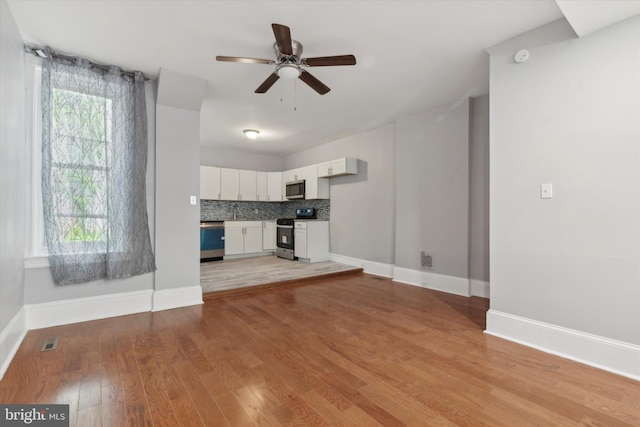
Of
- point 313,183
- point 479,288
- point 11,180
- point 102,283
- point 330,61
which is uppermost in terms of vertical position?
point 330,61

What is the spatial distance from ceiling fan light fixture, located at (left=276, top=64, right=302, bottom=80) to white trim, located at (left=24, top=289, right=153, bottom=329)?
271cm

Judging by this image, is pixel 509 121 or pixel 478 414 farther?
pixel 509 121

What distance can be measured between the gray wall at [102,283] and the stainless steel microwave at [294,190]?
10.9 ft

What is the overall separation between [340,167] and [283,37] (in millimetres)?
3413

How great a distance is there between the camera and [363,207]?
538 cm

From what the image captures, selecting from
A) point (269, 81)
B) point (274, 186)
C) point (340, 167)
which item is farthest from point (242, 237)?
point (269, 81)

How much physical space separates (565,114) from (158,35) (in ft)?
11.2

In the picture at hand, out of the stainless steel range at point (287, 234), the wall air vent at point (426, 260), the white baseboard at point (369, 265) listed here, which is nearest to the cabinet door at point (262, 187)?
the stainless steel range at point (287, 234)

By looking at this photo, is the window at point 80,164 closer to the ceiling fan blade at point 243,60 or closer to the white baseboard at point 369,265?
the ceiling fan blade at point 243,60

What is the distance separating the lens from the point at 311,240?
576cm

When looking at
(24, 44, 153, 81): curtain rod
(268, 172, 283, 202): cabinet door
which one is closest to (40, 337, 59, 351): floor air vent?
(24, 44, 153, 81): curtain rod

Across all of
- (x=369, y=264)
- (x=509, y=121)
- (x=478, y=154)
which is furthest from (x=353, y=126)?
(x=509, y=121)

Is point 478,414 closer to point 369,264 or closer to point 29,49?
point 369,264

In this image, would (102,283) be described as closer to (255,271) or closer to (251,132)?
(255,271)
